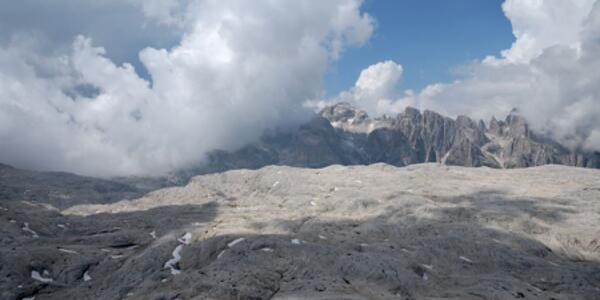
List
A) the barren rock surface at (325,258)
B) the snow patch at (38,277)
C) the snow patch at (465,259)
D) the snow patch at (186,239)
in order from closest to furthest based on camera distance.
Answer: the barren rock surface at (325,258) < the snow patch at (38,277) < the snow patch at (465,259) < the snow patch at (186,239)

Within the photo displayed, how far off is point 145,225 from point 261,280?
114986 mm

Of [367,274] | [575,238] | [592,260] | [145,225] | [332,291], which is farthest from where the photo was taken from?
[145,225]

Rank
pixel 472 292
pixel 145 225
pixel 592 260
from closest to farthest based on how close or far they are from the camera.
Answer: pixel 472 292 → pixel 592 260 → pixel 145 225

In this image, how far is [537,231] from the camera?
529 ft

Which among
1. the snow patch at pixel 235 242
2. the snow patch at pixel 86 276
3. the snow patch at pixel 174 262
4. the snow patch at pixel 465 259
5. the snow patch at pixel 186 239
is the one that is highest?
the snow patch at pixel 235 242

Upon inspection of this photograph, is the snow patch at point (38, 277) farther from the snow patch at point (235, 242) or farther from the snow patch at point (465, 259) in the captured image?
the snow patch at point (465, 259)

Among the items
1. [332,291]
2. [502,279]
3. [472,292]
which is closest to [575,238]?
[502,279]

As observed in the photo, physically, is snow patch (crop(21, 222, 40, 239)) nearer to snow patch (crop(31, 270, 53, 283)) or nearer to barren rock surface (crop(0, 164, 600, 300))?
barren rock surface (crop(0, 164, 600, 300))

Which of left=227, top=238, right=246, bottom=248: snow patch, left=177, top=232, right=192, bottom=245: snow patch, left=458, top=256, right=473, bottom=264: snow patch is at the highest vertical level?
left=227, top=238, right=246, bottom=248: snow patch

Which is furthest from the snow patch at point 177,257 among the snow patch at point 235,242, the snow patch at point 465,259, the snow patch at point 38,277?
the snow patch at point 465,259

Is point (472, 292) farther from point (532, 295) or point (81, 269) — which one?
point (81, 269)

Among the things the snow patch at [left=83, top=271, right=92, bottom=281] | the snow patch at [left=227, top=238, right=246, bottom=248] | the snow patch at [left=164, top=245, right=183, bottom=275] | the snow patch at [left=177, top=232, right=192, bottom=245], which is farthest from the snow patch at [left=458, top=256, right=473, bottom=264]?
the snow patch at [left=83, top=271, right=92, bottom=281]

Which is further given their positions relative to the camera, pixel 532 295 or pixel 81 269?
pixel 81 269

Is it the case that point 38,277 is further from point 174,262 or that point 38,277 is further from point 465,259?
point 465,259
